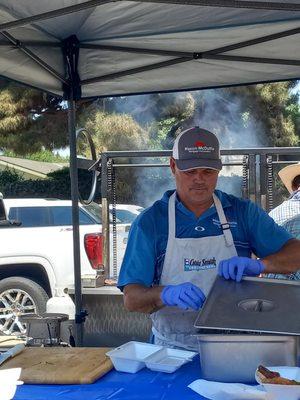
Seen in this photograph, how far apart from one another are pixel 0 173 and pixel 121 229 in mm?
12488

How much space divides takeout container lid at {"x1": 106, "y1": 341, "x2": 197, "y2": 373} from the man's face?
2.36 feet

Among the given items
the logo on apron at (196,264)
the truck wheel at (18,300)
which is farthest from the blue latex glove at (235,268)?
the truck wheel at (18,300)

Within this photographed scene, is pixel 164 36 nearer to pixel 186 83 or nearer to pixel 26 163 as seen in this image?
pixel 186 83

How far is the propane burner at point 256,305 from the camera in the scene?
207cm

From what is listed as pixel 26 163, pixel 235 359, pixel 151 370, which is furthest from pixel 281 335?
pixel 26 163

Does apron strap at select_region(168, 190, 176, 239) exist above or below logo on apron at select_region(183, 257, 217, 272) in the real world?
above

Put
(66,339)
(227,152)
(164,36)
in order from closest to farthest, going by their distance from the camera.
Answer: (66,339), (164,36), (227,152)

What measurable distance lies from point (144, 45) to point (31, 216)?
4902 millimetres

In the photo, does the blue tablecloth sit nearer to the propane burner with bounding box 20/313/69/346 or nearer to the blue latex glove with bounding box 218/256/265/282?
the blue latex glove with bounding box 218/256/265/282

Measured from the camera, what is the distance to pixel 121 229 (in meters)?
5.70

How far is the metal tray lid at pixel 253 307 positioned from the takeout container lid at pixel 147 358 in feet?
0.76

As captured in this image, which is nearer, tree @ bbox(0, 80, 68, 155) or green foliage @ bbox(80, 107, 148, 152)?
green foliage @ bbox(80, 107, 148, 152)

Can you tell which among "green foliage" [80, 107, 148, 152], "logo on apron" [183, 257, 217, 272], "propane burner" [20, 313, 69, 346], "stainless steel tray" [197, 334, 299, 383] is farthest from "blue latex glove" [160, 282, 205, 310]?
"green foliage" [80, 107, 148, 152]

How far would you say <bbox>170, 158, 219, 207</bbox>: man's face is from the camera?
275 centimetres
